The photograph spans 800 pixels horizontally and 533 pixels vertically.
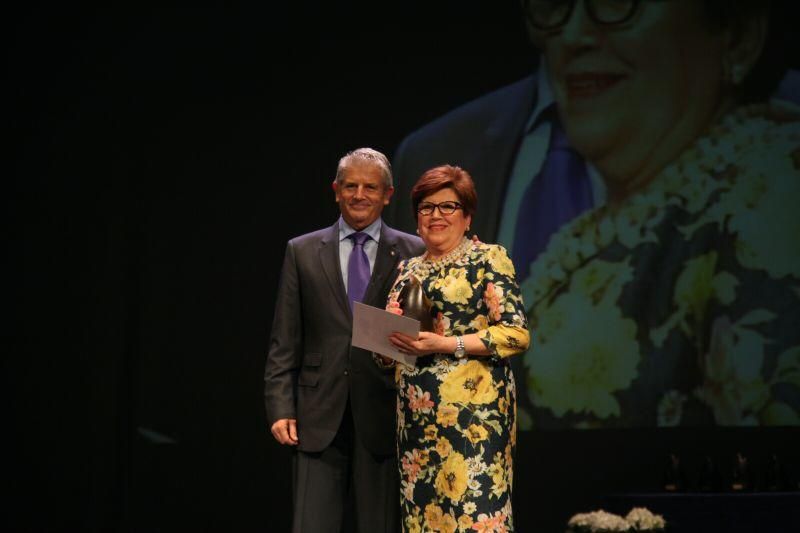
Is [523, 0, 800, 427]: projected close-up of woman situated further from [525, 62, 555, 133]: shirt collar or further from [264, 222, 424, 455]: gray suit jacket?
[264, 222, 424, 455]: gray suit jacket

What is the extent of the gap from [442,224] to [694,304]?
8.32 ft

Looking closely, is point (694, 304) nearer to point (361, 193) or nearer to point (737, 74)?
point (737, 74)

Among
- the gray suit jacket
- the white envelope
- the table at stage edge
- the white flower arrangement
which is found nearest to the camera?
the white envelope

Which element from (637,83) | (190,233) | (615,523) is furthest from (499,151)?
(615,523)

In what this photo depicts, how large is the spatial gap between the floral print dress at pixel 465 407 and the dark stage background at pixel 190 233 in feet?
7.40

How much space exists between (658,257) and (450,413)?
2554 mm

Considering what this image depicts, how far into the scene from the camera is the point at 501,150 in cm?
500

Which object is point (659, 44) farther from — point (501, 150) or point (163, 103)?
point (163, 103)

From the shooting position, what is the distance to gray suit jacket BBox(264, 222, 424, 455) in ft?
9.80

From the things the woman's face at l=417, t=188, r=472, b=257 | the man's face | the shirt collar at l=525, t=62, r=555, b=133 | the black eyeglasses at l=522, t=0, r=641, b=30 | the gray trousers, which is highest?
the black eyeglasses at l=522, t=0, r=641, b=30

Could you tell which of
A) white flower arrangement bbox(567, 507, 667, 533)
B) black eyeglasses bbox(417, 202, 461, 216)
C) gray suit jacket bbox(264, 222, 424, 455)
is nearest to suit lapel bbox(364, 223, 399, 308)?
gray suit jacket bbox(264, 222, 424, 455)

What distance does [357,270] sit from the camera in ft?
10.3

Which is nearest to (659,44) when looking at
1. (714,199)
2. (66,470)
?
(714,199)

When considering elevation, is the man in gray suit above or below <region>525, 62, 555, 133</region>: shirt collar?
below
